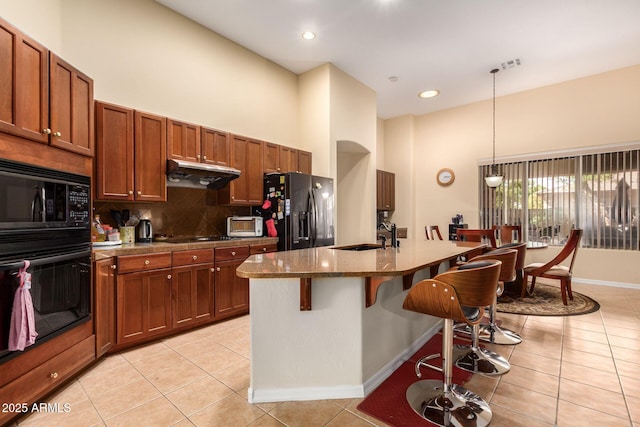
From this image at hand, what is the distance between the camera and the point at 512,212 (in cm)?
595

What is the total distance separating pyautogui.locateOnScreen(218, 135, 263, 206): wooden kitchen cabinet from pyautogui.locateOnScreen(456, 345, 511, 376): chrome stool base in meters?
2.93

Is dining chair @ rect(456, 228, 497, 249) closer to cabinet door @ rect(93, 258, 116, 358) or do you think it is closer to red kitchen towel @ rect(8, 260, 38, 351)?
cabinet door @ rect(93, 258, 116, 358)

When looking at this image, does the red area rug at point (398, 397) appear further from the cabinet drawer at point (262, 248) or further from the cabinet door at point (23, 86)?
the cabinet door at point (23, 86)

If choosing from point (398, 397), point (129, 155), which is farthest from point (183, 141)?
point (398, 397)

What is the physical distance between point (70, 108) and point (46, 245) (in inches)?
40.8

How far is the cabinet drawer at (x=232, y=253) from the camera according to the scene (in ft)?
10.9

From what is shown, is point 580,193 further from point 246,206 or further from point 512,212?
point 246,206

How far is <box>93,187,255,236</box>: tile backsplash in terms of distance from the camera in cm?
329

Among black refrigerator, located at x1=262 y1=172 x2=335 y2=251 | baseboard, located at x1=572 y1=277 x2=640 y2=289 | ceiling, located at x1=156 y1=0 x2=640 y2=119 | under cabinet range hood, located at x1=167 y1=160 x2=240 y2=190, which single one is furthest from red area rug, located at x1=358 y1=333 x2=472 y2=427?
baseboard, located at x1=572 y1=277 x2=640 y2=289

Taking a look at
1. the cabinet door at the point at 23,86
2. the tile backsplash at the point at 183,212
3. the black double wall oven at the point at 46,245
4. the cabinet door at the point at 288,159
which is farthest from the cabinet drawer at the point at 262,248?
the cabinet door at the point at 23,86

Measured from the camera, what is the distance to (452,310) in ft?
5.61

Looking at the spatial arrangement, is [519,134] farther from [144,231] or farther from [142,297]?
[142,297]

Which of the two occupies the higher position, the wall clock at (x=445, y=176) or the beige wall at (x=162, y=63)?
the beige wall at (x=162, y=63)

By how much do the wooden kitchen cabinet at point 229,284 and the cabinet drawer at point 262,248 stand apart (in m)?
0.07
